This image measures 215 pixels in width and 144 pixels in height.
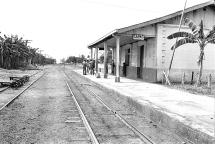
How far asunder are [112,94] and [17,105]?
215 inches

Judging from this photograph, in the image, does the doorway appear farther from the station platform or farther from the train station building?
the station platform

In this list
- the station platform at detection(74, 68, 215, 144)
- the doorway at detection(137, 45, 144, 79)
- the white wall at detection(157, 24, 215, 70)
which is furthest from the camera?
the doorway at detection(137, 45, 144, 79)

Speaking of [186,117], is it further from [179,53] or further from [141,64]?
[141,64]

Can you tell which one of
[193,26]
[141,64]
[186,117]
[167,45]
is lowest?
[186,117]

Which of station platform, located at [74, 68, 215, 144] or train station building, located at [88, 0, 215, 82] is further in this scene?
train station building, located at [88, 0, 215, 82]

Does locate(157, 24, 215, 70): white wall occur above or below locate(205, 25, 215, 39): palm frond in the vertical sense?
below

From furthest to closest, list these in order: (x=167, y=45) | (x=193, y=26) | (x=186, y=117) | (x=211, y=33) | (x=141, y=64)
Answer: (x=141, y=64)
(x=167, y=45)
(x=193, y=26)
(x=211, y=33)
(x=186, y=117)

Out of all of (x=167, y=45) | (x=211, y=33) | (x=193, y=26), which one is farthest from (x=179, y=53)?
(x=211, y=33)

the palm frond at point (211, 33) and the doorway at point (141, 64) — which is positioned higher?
the palm frond at point (211, 33)

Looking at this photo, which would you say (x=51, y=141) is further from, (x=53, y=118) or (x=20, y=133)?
(x=53, y=118)

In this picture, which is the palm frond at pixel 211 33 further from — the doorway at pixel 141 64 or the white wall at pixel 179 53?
the doorway at pixel 141 64

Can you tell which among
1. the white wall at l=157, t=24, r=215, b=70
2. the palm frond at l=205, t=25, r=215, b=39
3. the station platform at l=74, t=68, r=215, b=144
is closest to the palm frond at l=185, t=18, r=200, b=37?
the palm frond at l=205, t=25, r=215, b=39

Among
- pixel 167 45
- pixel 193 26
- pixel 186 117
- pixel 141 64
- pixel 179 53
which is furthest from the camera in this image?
pixel 141 64

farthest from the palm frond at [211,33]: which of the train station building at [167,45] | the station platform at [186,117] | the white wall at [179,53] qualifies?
the station platform at [186,117]
